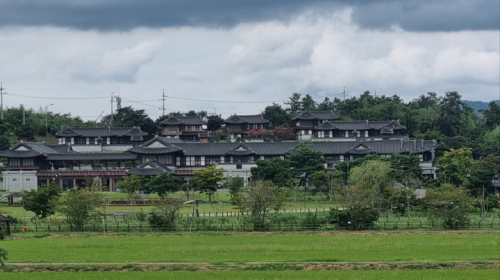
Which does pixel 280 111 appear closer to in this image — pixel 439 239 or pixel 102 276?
pixel 439 239

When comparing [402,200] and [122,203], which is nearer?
[402,200]

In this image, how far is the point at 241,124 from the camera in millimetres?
115250

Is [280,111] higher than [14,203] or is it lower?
higher

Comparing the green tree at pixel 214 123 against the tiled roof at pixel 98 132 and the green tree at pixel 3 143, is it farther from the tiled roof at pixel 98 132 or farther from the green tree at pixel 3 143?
the green tree at pixel 3 143

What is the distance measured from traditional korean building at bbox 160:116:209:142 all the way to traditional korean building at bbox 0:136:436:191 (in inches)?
805

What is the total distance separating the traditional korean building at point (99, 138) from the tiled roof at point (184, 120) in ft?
29.7

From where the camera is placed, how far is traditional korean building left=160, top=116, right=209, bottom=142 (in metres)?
112

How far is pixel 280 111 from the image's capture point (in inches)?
4877

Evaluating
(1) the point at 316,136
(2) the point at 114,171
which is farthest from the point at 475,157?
(2) the point at 114,171

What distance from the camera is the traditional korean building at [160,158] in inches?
3327

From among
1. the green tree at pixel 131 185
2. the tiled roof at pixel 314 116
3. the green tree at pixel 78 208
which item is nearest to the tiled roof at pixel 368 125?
the tiled roof at pixel 314 116

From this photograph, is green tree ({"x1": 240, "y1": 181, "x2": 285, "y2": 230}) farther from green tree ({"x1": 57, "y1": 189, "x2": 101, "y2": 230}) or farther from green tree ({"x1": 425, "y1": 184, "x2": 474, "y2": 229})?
green tree ({"x1": 425, "y1": 184, "x2": 474, "y2": 229})

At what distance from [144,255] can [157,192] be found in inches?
1379

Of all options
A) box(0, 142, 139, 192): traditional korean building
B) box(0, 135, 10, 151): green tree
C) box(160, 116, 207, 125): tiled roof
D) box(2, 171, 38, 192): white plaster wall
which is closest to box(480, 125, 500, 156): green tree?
box(160, 116, 207, 125): tiled roof
